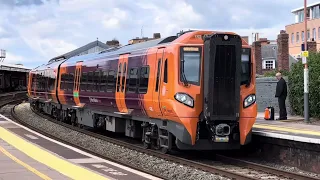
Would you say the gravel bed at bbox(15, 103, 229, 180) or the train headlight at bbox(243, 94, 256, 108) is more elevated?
the train headlight at bbox(243, 94, 256, 108)

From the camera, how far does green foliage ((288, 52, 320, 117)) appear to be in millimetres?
17250

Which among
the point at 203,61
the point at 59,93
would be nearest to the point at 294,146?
the point at 203,61

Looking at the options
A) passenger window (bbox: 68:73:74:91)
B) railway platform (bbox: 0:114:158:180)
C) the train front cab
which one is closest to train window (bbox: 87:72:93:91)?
passenger window (bbox: 68:73:74:91)

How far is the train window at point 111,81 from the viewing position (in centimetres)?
1555

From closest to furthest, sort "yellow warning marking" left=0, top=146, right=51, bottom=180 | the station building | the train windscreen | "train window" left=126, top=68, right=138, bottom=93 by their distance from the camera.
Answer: "yellow warning marking" left=0, top=146, right=51, bottom=180
the train windscreen
"train window" left=126, top=68, right=138, bottom=93
the station building

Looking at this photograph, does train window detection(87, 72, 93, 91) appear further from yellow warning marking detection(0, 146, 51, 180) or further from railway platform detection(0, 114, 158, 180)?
yellow warning marking detection(0, 146, 51, 180)

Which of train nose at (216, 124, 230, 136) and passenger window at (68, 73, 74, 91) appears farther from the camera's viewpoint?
passenger window at (68, 73, 74, 91)

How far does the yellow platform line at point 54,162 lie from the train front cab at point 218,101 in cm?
282

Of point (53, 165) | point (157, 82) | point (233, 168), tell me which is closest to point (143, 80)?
point (157, 82)

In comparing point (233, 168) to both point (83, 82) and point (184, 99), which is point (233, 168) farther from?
point (83, 82)

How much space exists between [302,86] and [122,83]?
24.3 feet

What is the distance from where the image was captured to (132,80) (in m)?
14.1

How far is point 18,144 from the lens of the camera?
1366 centimetres

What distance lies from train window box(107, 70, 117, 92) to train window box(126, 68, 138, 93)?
1.24 m
